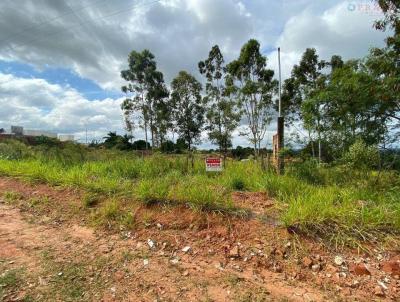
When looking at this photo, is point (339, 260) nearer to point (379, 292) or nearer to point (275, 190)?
point (379, 292)

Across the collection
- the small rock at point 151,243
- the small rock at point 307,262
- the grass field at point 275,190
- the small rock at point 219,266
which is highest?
the grass field at point 275,190

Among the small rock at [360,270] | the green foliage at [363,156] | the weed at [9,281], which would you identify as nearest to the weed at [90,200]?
the weed at [9,281]

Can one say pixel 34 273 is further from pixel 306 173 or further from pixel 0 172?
pixel 0 172

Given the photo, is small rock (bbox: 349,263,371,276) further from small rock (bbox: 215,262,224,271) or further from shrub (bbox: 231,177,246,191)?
shrub (bbox: 231,177,246,191)

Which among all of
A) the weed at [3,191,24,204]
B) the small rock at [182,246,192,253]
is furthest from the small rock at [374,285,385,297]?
Answer: the weed at [3,191,24,204]

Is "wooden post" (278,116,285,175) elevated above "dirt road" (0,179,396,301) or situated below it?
above

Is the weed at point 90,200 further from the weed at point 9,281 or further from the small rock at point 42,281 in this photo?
the small rock at point 42,281

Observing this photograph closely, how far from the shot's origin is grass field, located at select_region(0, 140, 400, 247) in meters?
3.67

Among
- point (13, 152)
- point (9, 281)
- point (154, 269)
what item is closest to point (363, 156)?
point (154, 269)

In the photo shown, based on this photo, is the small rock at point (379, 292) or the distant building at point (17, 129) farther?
the distant building at point (17, 129)

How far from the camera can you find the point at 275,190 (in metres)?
5.10

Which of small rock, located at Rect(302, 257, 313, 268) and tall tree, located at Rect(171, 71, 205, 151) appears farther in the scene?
tall tree, located at Rect(171, 71, 205, 151)

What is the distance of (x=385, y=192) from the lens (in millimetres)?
4660

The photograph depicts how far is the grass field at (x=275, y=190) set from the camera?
3.67m
